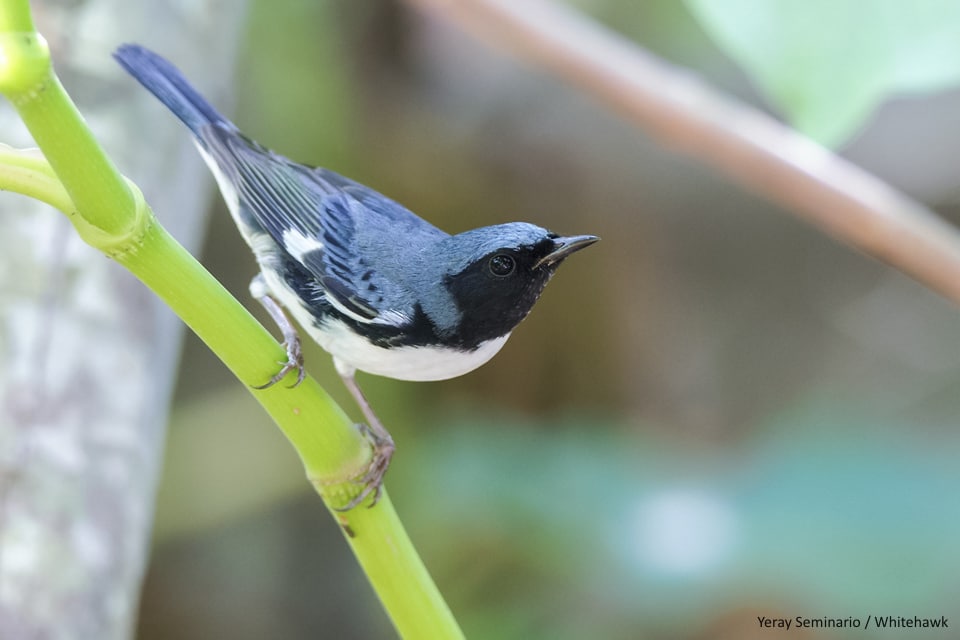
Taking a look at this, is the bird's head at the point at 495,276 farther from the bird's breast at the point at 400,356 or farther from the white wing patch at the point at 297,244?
the white wing patch at the point at 297,244

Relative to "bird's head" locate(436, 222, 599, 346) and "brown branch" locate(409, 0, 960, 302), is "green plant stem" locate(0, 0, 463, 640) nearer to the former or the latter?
"bird's head" locate(436, 222, 599, 346)

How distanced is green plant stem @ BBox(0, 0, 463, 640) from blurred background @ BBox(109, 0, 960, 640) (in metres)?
1.17

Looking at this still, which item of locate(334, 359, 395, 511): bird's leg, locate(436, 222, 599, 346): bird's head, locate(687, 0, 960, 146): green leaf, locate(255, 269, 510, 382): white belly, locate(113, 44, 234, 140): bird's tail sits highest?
locate(687, 0, 960, 146): green leaf

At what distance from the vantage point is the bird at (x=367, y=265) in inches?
39.6

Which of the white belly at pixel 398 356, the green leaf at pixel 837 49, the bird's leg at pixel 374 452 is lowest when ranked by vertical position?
the bird's leg at pixel 374 452

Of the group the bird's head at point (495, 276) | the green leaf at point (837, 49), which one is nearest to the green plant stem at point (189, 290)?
the bird's head at point (495, 276)

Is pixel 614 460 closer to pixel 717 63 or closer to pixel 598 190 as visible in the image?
pixel 598 190

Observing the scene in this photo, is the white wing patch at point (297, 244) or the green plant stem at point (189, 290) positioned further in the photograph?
the white wing patch at point (297, 244)

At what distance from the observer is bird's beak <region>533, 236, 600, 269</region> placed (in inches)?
35.1

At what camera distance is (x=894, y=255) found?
5.21ft

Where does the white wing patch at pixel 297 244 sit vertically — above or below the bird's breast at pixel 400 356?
above

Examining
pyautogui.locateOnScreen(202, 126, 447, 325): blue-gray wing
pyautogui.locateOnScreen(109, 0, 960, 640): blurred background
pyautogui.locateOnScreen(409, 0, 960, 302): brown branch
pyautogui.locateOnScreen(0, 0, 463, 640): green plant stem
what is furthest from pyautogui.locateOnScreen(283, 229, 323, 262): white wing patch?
pyautogui.locateOnScreen(409, 0, 960, 302): brown branch

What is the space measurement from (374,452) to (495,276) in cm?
26

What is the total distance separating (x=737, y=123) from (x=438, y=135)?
1.45 m
